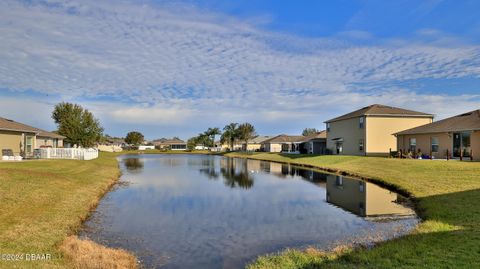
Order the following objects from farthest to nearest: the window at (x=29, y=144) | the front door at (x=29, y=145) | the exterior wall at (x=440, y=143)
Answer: the window at (x=29, y=144)
the front door at (x=29, y=145)
the exterior wall at (x=440, y=143)

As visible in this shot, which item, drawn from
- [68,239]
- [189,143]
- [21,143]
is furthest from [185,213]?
[189,143]

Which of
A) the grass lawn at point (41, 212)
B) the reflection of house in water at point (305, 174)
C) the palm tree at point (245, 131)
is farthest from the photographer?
the palm tree at point (245, 131)

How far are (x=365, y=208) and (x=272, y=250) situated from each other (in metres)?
8.65

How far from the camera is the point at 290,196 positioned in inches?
858

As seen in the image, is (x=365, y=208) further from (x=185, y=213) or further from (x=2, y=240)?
(x=2, y=240)

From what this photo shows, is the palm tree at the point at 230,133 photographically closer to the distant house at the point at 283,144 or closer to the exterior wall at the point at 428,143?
the distant house at the point at 283,144

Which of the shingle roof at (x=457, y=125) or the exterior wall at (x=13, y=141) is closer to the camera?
the shingle roof at (x=457, y=125)

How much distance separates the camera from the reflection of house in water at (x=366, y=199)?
16.2m

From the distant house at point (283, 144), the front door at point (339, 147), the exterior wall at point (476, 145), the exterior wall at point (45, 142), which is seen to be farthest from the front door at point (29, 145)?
the distant house at point (283, 144)

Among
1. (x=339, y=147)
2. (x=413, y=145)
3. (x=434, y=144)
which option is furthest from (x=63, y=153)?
(x=434, y=144)

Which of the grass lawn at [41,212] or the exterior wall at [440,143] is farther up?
the exterior wall at [440,143]

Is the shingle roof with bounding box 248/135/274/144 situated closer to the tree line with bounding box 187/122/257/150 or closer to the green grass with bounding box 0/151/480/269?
the tree line with bounding box 187/122/257/150

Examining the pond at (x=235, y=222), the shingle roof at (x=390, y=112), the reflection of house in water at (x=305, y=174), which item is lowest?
the pond at (x=235, y=222)

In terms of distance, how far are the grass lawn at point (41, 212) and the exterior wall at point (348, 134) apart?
3493 centimetres
